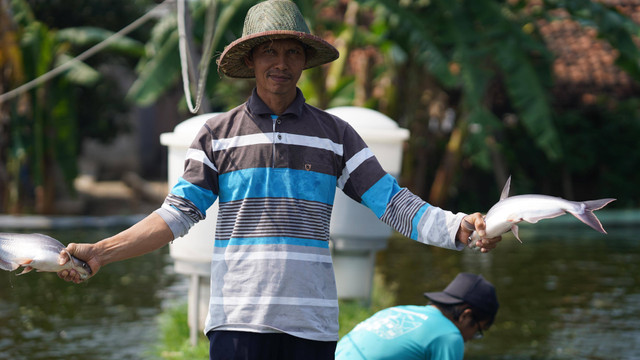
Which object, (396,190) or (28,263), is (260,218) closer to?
(396,190)

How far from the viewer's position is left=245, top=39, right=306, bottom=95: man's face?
3.04 m

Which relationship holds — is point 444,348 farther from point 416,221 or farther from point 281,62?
point 281,62

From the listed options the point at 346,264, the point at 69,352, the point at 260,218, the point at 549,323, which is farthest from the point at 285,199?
the point at 549,323

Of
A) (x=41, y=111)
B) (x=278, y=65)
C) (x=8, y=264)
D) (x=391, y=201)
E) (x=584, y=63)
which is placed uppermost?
(x=278, y=65)

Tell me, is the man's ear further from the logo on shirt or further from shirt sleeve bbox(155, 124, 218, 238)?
shirt sleeve bbox(155, 124, 218, 238)

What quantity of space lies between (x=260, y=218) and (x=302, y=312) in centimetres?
33

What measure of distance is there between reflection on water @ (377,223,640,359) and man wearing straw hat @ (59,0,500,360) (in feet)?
11.6

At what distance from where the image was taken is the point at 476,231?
112 inches

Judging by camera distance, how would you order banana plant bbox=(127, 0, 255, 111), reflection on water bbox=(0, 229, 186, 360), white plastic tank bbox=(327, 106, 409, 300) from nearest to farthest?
white plastic tank bbox=(327, 106, 409, 300) → reflection on water bbox=(0, 229, 186, 360) → banana plant bbox=(127, 0, 255, 111)

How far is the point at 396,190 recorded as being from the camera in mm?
3098

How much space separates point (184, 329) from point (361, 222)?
1596 millimetres

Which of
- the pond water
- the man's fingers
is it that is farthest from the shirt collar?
the pond water

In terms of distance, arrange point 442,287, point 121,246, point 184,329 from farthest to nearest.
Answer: point 442,287
point 184,329
point 121,246

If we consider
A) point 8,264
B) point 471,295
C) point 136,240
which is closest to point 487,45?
point 471,295
